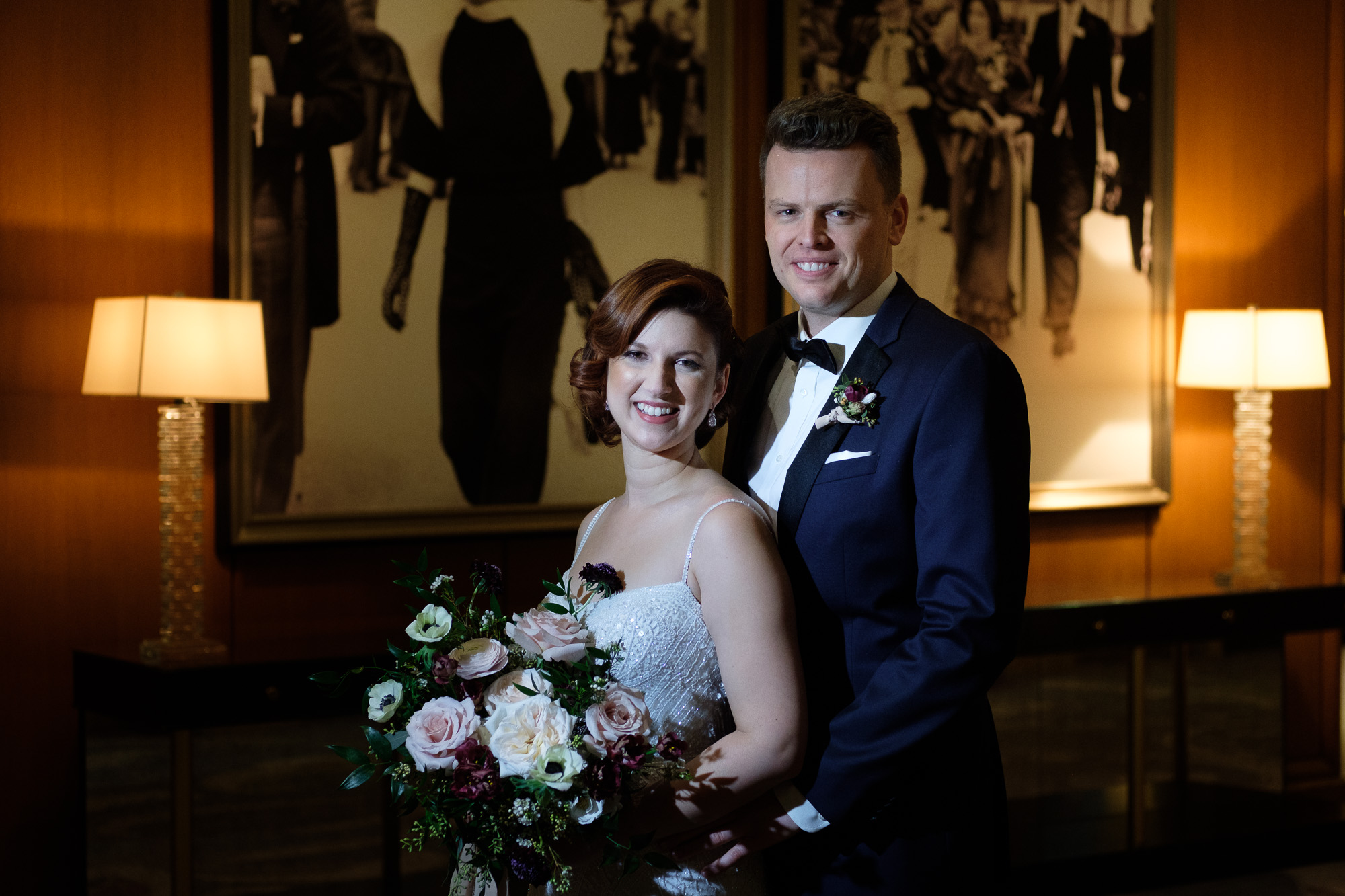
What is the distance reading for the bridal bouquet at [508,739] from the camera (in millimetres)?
1622

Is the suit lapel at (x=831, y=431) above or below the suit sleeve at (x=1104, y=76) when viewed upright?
below

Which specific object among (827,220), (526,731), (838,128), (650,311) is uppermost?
(838,128)

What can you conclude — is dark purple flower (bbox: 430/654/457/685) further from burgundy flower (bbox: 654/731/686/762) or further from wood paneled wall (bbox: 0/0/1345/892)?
wood paneled wall (bbox: 0/0/1345/892)

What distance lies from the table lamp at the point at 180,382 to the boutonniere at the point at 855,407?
6.87ft

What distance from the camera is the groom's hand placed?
1951 millimetres

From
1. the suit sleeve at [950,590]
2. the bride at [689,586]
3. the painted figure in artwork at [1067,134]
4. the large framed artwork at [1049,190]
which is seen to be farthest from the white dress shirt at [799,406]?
the painted figure in artwork at [1067,134]

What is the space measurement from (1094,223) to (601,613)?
401cm

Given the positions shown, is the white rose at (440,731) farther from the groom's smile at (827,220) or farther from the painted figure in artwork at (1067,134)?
the painted figure in artwork at (1067,134)

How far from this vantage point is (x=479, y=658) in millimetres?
1739

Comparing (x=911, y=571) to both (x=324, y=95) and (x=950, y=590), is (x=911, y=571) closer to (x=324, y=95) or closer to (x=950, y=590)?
(x=950, y=590)

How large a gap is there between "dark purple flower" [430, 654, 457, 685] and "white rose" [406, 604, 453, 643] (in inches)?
1.2

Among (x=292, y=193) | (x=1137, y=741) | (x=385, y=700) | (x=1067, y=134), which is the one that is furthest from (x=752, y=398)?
(x=1067, y=134)

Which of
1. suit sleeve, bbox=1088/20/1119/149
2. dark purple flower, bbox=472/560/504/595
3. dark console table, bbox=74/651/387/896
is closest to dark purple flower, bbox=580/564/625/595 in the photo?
dark purple flower, bbox=472/560/504/595

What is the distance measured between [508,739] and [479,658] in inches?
5.8
